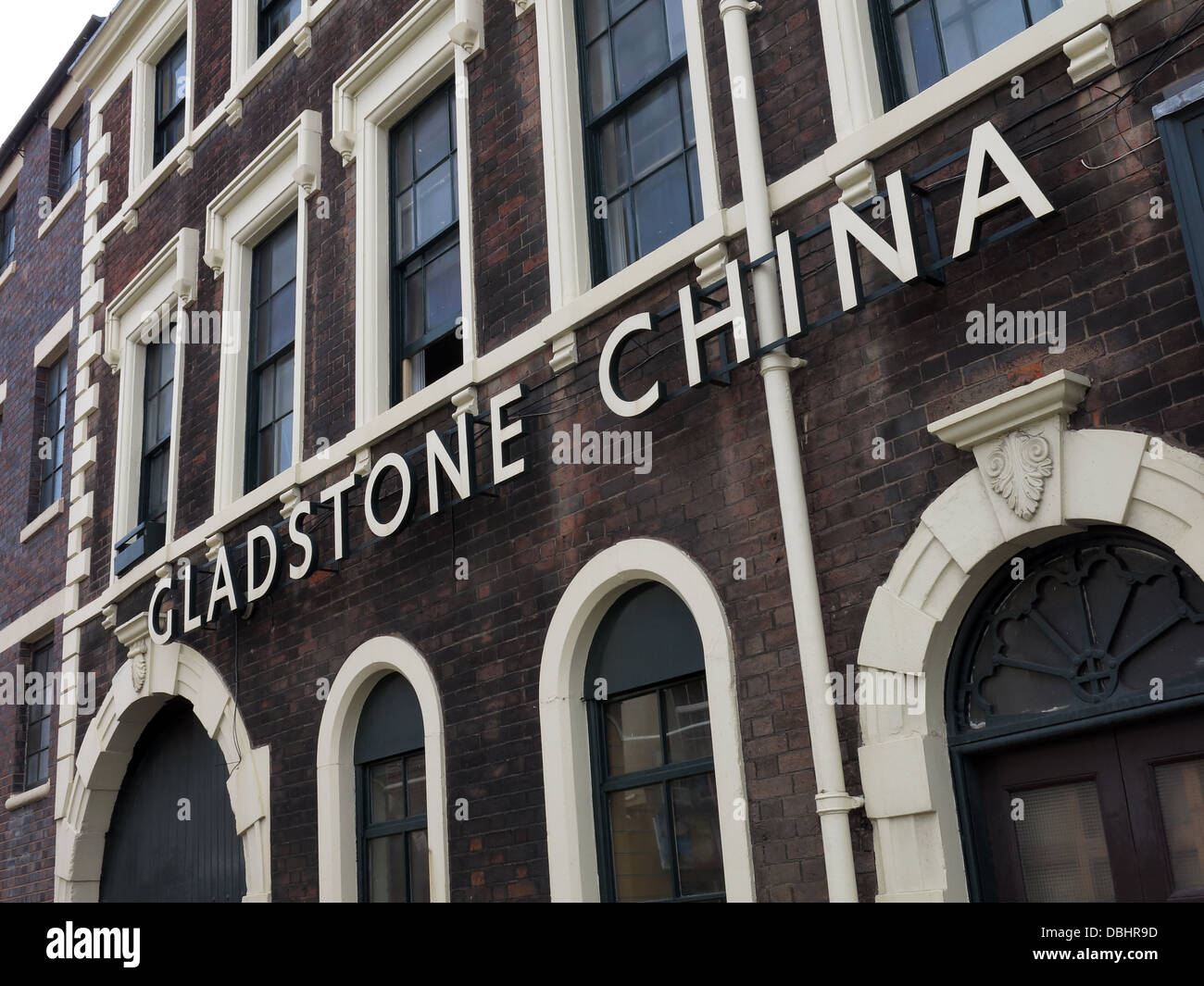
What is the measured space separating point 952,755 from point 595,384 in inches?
122

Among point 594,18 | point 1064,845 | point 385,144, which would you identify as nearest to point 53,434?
point 385,144

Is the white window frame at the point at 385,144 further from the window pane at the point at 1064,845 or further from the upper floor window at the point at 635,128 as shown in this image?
the window pane at the point at 1064,845

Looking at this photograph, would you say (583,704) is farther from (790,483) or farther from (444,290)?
(444,290)

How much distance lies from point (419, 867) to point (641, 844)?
2021mm

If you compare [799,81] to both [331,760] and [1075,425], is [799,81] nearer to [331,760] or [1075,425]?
[1075,425]

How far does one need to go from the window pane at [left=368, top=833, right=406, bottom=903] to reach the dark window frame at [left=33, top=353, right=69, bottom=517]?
7515 mm

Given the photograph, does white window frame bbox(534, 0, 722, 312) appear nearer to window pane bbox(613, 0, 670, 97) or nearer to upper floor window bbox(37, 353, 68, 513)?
window pane bbox(613, 0, 670, 97)

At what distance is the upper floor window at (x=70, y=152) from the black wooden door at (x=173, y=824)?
25.4 feet

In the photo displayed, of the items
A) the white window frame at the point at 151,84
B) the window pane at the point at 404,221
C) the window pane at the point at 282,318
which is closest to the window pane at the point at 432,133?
the window pane at the point at 404,221

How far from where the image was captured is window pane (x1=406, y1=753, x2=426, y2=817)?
27.6ft

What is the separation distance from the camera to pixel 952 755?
5551mm

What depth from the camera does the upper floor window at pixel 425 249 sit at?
9133 millimetres

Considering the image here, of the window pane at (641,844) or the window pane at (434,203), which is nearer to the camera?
the window pane at (641,844)

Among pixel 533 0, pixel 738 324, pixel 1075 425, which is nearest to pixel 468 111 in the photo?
pixel 533 0
